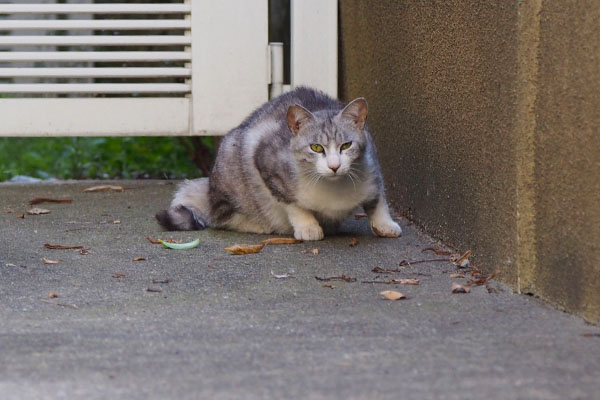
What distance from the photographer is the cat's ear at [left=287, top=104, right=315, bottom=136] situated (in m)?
3.90

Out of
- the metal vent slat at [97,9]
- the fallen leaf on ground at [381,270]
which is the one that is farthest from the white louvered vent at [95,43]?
the fallen leaf on ground at [381,270]

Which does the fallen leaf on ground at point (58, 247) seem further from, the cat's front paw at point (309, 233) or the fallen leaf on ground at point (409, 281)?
the fallen leaf on ground at point (409, 281)

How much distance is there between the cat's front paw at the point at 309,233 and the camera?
3957 mm

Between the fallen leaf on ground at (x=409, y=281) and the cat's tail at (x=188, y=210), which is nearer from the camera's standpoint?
the fallen leaf on ground at (x=409, y=281)

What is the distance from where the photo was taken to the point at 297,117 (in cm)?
393

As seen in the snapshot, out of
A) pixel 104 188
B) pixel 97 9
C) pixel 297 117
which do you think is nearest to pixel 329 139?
pixel 297 117

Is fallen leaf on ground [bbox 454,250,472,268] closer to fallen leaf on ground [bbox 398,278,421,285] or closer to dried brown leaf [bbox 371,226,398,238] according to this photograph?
fallen leaf on ground [bbox 398,278,421,285]

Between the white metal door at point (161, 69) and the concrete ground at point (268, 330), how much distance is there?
1.53m

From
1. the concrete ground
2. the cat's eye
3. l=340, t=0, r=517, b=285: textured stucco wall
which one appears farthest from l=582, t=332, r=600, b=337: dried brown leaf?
the cat's eye

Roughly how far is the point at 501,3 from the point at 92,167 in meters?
4.28

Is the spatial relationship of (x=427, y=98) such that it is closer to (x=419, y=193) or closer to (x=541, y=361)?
(x=419, y=193)

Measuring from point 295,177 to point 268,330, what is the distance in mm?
1505

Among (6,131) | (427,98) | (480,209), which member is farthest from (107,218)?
(480,209)

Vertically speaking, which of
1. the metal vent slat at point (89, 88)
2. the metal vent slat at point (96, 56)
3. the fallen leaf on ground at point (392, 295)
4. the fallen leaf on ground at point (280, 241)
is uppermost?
the metal vent slat at point (96, 56)
